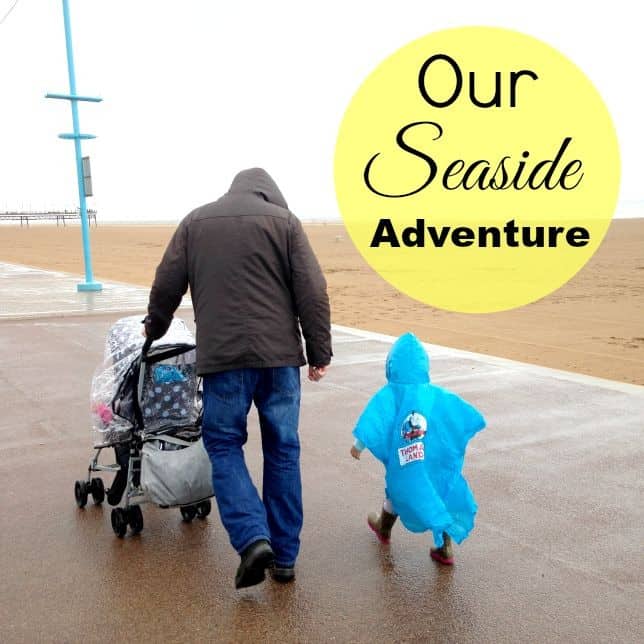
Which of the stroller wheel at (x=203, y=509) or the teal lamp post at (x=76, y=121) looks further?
the teal lamp post at (x=76, y=121)

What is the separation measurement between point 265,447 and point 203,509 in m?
0.90

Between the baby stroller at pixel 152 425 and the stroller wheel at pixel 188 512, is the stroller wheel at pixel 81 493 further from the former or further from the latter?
the stroller wheel at pixel 188 512

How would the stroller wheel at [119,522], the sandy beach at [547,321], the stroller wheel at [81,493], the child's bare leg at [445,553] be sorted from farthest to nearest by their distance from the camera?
the sandy beach at [547,321] < the stroller wheel at [81,493] < the stroller wheel at [119,522] < the child's bare leg at [445,553]

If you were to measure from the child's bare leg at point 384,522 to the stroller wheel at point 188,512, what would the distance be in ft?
3.25

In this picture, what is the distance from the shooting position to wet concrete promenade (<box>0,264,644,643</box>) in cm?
325

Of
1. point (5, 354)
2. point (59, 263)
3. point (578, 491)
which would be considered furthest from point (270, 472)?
point (59, 263)

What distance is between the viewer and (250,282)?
3541 mm

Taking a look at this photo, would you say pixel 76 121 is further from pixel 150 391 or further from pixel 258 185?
pixel 258 185

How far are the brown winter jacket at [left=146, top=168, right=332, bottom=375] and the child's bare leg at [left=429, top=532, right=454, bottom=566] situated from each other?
1.07m

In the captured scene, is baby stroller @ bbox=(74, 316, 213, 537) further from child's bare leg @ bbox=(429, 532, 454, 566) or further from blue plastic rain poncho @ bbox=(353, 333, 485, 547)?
child's bare leg @ bbox=(429, 532, 454, 566)

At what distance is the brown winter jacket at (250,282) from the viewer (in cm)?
354

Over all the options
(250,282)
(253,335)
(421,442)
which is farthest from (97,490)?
(421,442)

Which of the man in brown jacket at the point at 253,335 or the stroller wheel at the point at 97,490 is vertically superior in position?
the man in brown jacket at the point at 253,335

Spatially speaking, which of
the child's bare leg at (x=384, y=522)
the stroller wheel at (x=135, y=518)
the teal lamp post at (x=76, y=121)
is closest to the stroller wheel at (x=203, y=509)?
the stroller wheel at (x=135, y=518)
